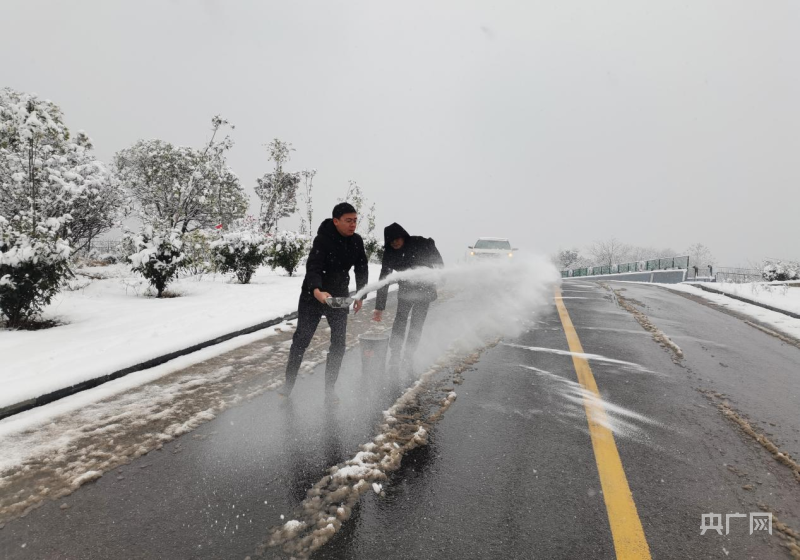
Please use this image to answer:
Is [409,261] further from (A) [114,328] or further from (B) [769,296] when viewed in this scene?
(B) [769,296]

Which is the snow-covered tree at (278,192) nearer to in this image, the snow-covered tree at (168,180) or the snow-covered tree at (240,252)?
the snow-covered tree at (168,180)

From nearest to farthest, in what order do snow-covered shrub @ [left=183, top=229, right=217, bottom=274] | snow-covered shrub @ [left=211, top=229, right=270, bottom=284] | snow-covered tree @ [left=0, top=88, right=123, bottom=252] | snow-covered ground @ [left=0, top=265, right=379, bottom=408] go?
snow-covered ground @ [left=0, top=265, right=379, bottom=408] → snow-covered tree @ [left=0, top=88, right=123, bottom=252] → snow-covered shrub @ [left=183, top=229, right=217, bottom=274] → snow-covered shrub @ [left=211, top=229, right=270, bottom=284]

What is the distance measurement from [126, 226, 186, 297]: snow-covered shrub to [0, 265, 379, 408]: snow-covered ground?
2.14 feet

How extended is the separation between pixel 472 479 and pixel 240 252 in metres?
13.4

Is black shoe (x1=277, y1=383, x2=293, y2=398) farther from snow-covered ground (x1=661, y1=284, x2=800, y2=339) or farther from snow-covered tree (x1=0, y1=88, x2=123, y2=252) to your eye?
snow-covered ground (x1=661, y1=284, x2=800, y2=339)

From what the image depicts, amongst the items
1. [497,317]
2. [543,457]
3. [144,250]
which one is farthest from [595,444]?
[144,250]

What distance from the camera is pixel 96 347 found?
6070 mm

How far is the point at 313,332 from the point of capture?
4371mm

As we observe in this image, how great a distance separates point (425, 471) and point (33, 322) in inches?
318

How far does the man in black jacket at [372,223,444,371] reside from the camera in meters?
5.82

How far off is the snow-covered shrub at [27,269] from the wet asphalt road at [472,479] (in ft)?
17.5

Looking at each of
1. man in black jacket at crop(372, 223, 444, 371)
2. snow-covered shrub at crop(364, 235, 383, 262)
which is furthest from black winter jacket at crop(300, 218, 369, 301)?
snow-covered shrub at crop(364, 235, 383, 262)

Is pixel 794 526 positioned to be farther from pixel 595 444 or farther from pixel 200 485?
pixel 200 485

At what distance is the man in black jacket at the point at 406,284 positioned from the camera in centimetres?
582
